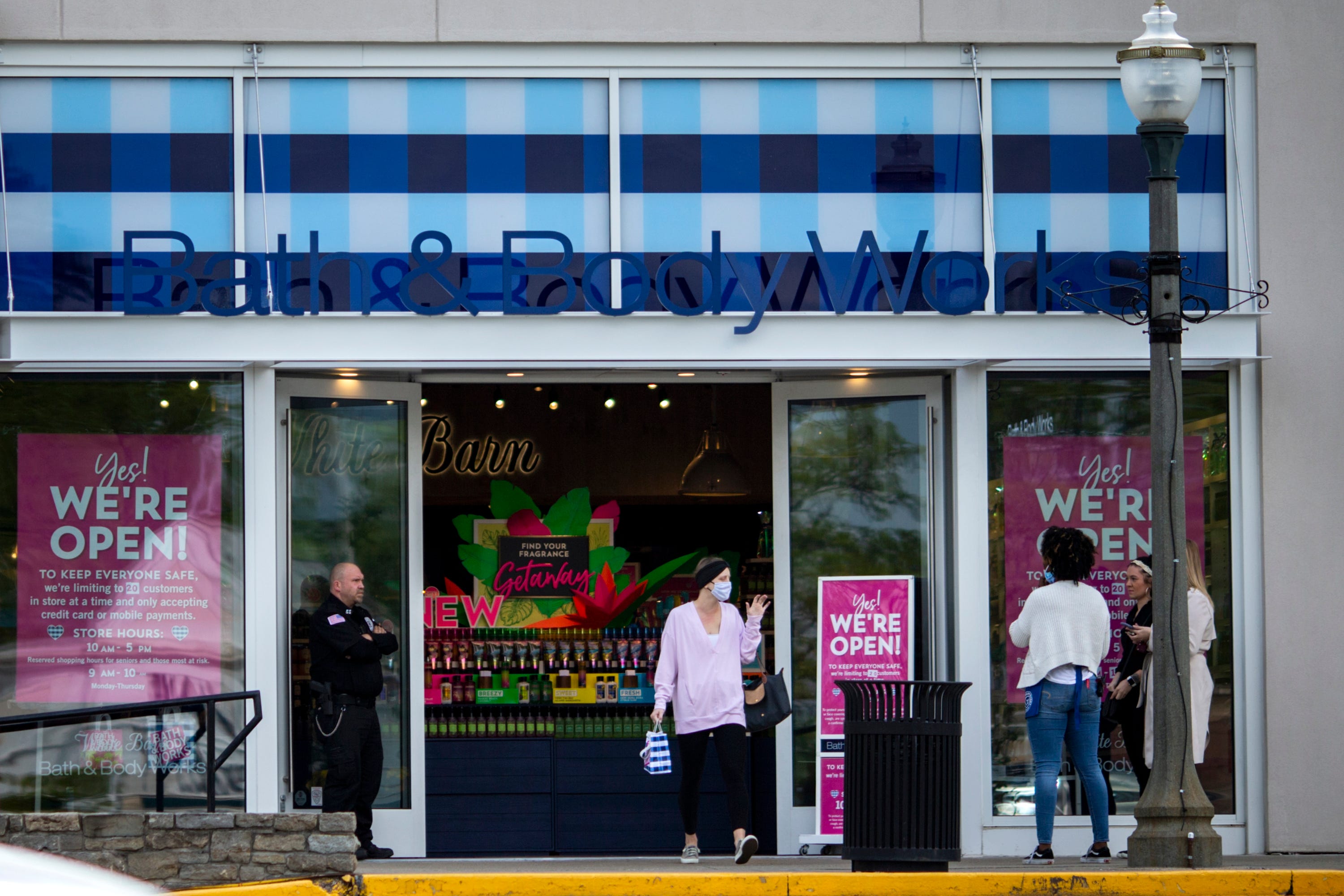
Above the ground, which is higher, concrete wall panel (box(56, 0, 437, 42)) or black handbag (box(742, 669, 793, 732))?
concrete wall panel (box(56, 0, 437, 42))

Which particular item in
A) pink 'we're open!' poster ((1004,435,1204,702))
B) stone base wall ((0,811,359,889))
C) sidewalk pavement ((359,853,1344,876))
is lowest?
sidewalk pavement ((359,853,1344,876))

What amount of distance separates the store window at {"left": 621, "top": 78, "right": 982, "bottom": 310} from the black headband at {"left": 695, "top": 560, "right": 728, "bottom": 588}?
1.67 metres

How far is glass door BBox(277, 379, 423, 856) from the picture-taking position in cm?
1080

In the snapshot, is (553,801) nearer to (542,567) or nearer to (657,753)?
(657,753)

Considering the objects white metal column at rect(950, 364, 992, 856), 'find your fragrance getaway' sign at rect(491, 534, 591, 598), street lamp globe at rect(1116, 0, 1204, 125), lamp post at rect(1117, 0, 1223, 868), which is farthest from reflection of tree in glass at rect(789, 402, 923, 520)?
street lamp globe at rect(1116, 0, 1204, 125)

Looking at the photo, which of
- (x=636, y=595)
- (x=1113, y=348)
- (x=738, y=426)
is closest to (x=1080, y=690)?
(x=1113, y=348)

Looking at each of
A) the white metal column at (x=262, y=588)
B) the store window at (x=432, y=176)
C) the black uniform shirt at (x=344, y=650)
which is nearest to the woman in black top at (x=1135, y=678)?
the store window at (x=432, y=176)

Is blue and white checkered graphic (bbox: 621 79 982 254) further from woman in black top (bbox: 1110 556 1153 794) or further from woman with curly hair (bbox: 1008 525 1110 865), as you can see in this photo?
woman in black top (bbox: 1110 556 1153 794)

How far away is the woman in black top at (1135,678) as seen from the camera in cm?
1044

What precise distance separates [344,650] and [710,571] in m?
2.34

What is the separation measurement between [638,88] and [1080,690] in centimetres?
474

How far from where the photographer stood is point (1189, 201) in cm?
1102

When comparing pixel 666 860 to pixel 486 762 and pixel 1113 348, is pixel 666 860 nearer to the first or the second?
pixel 486 762

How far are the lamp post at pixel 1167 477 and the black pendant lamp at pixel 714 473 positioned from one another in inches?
235
